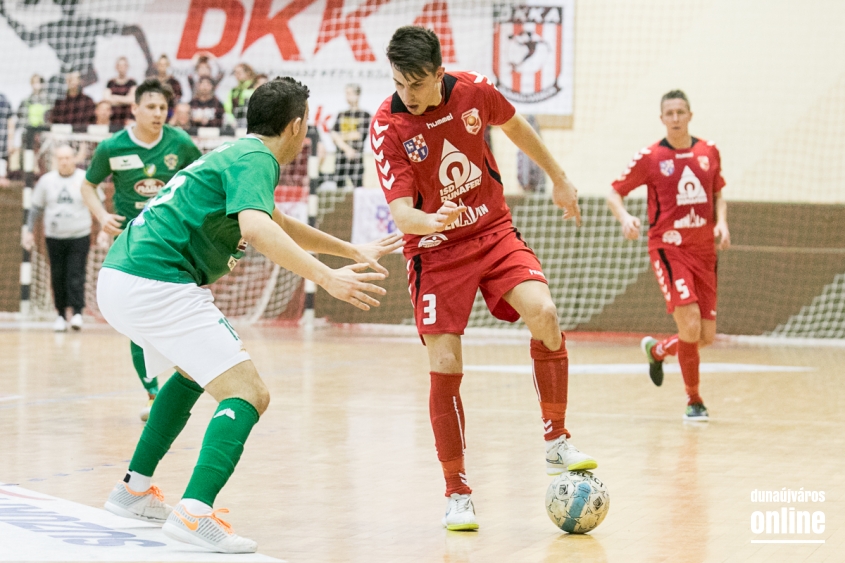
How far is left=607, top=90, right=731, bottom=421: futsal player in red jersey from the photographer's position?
798 centimetres

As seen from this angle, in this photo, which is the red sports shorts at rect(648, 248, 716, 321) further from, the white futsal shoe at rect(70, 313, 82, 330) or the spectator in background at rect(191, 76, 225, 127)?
the spectator in background at rect(191, 76, 225, 127)

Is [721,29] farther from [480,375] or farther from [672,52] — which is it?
[480,375]

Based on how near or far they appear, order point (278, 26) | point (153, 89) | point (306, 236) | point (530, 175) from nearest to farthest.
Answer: point (306, 236)
point (153, 89)
point (530, 175)
point (278, 26)

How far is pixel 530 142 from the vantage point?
5125mm

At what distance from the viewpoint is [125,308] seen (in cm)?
417

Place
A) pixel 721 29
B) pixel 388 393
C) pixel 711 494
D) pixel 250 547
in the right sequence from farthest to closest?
1. pixel 721 29
2. pixel 388 393
3. pixel 711 494
4. pixel 250 547

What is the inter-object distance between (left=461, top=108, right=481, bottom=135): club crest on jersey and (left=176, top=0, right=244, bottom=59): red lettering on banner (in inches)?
574

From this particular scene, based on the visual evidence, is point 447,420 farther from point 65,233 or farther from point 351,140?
point 351,140

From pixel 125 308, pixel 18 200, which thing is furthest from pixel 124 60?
pixel 125 308

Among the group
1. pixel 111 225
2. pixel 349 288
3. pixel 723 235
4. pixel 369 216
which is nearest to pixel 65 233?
pixel 369 216

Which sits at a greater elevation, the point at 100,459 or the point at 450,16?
the point at 450,16

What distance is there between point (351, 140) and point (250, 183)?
12.5 metres

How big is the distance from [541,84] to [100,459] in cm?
1361

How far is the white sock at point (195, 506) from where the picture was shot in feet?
12.8
